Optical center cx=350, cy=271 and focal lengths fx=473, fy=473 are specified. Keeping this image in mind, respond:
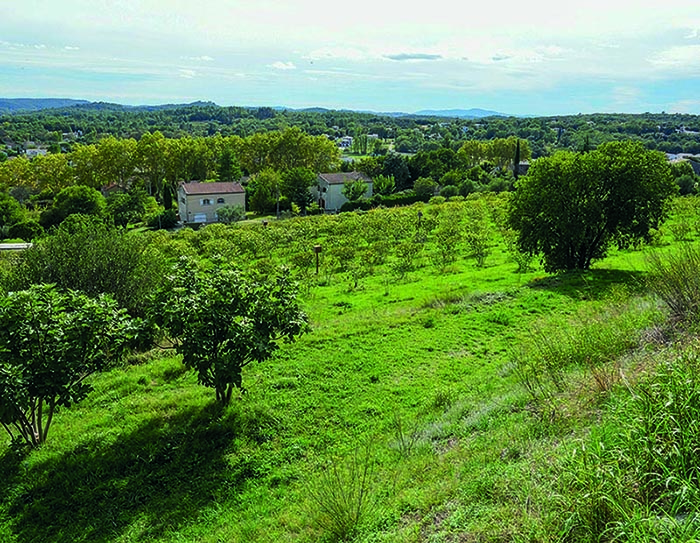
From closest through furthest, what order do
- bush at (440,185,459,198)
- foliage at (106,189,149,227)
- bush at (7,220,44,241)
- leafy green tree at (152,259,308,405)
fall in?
1. leafy green tree at (152,259,308,405)
2. bush at (7,220,44,241)
3. foliage at (106,189,149,227)
4. bush at (440,185,459,198)

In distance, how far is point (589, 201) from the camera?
1335 cm

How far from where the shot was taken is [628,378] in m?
4.82

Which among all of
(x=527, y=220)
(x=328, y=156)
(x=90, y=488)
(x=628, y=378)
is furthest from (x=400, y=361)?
(x=328, y=156)

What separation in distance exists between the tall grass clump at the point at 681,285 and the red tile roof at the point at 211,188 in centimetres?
4497

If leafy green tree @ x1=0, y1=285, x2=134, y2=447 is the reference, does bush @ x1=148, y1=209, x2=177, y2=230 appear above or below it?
below

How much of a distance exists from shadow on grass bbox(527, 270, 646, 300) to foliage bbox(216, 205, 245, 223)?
35680 millimetres

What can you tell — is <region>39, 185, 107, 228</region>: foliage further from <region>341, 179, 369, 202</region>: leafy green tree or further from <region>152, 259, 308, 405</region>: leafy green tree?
<region>152, 259, 308, 405</region>: leafy green tree

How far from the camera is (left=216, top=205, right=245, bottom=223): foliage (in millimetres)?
44722

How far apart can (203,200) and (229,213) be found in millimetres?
4307

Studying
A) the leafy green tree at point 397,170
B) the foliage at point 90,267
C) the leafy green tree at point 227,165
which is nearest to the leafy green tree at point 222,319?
the foliage at point 90,267

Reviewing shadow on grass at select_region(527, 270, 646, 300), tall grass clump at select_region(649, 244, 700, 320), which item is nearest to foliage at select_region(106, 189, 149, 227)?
shadow on grass at select_region(527, 270, 646, 300)

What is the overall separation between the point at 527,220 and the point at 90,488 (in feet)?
41.5

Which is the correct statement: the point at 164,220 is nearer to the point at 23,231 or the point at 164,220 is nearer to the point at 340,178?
the point at 23,231

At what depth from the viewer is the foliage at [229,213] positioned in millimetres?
44722
